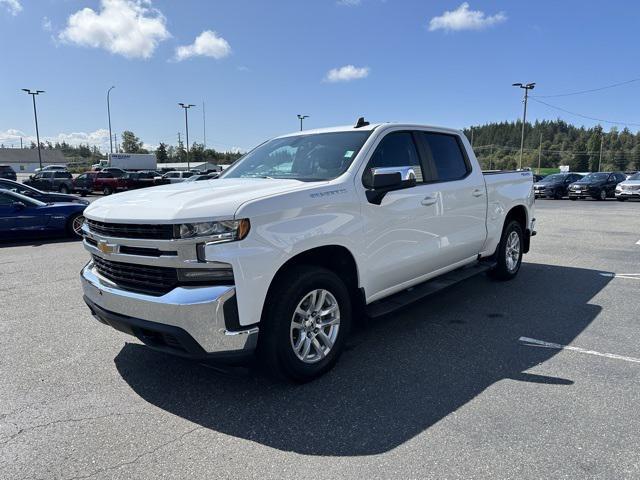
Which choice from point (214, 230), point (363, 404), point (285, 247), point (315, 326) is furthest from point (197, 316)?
point (363, 404)

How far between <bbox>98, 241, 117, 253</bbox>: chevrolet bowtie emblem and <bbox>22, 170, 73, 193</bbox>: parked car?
29.8m

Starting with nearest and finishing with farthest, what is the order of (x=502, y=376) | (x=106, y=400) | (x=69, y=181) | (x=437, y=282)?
(x=106, y=400) < (x=502, y=376) < (x=437, y=282) < (x=69, y=181)

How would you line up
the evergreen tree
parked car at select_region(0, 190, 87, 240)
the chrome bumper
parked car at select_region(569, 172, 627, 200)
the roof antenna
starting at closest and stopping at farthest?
the chrome bumper
the roof antenna
parked car at select_region(0, 190, 87, 240)
parked car at select_region(569, 172, 627, 200)
the evergreen tree

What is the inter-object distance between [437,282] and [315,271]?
6.82 feet

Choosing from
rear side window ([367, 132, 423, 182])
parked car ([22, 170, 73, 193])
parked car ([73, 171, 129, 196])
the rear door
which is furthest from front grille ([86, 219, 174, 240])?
parked car ([73, 171, 129, 196])

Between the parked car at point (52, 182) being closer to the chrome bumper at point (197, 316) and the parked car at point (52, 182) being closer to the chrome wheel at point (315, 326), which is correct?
the chrome bumper at point (197, 316)

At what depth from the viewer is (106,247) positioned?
11.5ft

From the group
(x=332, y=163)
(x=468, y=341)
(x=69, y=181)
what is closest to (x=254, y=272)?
(x=332, y=163)

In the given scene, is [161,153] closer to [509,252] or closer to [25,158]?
[25,158]

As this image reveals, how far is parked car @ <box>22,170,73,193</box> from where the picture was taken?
29.4 meters

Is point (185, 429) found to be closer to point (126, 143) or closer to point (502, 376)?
point (502, 376)

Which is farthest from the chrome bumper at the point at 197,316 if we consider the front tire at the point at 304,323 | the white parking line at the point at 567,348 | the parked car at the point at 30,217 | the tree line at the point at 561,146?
the tree line at the point at 561,146

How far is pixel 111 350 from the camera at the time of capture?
14.5ft

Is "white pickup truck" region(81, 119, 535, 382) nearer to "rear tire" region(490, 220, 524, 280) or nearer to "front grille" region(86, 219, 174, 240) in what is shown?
"front grille" region(86, 219, 174, 240)
